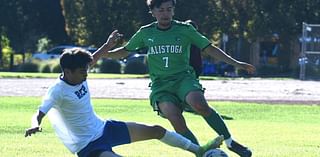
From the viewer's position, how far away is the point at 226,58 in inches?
411

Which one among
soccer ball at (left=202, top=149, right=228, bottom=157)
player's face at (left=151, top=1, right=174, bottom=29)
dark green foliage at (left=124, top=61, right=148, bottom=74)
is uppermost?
player's face at (left=151, top=1, right=174, bottom=29)

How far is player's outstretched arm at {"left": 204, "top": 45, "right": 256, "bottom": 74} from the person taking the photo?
1033 centimetres

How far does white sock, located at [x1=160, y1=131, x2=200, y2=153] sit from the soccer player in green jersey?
92cm

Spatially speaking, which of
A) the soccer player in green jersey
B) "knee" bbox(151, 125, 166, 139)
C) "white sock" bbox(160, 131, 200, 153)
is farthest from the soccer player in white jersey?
the soccer player in green jersey

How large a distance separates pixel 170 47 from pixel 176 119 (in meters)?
0.87

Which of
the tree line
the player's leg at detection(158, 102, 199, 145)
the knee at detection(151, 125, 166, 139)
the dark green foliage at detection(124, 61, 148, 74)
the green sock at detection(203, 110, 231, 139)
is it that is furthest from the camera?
the tree line

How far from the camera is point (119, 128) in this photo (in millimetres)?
8766

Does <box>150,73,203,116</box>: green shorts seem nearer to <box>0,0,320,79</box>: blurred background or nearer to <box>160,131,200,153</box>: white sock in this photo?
<box>160,131,200,153</box>: white sock

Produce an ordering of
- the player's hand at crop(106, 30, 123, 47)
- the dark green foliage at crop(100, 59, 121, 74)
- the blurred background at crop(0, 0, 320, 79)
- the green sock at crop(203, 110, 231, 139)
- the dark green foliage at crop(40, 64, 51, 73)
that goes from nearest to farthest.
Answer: the player's hand at crop(106, 30, 123, 47) → the green sock at crop(203, 110, 231, 139) → the dark green foliage at crop(40, 64, 51, 73) → the dark green foliage at crop(100, 59, 121, 74) → the blurred background at crop(0, 0, 320, 79)

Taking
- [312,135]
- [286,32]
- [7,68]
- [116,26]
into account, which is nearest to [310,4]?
[286,32]

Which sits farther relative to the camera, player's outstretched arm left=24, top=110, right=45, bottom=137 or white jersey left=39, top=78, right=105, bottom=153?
white jersey left=39, top=78, right=105, bottom=153

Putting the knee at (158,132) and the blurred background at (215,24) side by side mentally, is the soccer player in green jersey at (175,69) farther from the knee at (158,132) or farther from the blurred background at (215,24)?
the blurred background at (215,24)

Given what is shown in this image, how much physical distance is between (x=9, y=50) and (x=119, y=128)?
71390 millimetres

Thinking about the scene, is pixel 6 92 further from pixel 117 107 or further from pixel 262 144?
pixel 262 144
